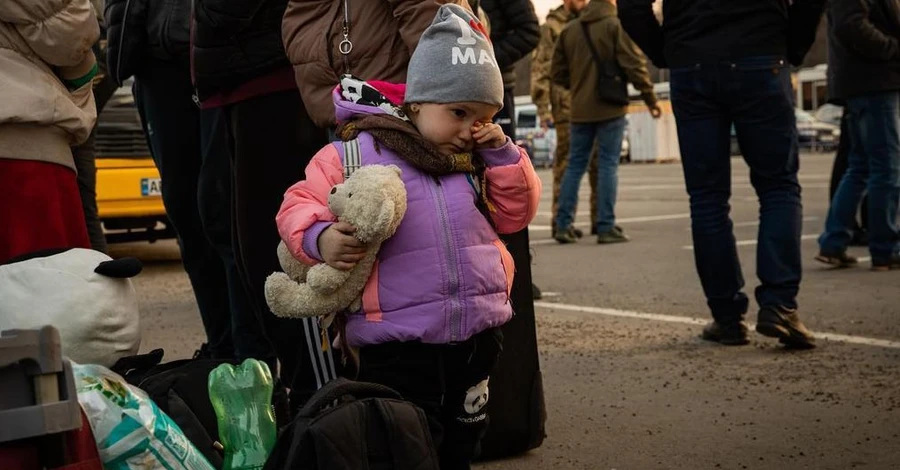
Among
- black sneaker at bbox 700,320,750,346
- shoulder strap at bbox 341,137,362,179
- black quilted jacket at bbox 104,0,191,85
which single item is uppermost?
black quilted jacket at bbox 104,0,191,85

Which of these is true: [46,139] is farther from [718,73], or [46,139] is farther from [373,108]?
[718,73]

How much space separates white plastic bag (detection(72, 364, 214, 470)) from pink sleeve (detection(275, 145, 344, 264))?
0.50 meters

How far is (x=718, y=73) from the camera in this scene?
19.3 feet

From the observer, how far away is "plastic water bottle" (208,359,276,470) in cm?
336

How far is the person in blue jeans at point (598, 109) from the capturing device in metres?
11.2

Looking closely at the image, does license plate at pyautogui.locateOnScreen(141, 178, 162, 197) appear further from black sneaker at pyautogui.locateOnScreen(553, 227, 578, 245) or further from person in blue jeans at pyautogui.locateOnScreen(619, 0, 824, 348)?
person in blue jeans at pyautogui.locateOnScreen(619, 0, 824, 348)

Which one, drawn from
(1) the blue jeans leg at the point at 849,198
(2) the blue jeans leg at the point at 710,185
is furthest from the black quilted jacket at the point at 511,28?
(1) the blue jeans leg at the point at 849,198

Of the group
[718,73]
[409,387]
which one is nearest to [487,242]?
[409,387]

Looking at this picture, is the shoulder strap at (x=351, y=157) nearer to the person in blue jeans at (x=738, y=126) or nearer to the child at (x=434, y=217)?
the child at (x=434, y=217)

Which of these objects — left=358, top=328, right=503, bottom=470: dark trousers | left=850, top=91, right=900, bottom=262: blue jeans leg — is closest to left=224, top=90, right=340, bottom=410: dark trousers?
left=358, top=328, right=503, bottom=470: dark trousers

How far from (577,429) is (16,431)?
8.51ft

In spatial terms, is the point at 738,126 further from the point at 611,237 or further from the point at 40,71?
the point at 611,237

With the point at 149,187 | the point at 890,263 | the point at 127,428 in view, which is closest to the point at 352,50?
the point at 127,428

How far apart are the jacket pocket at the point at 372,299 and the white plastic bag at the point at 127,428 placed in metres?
0.52
